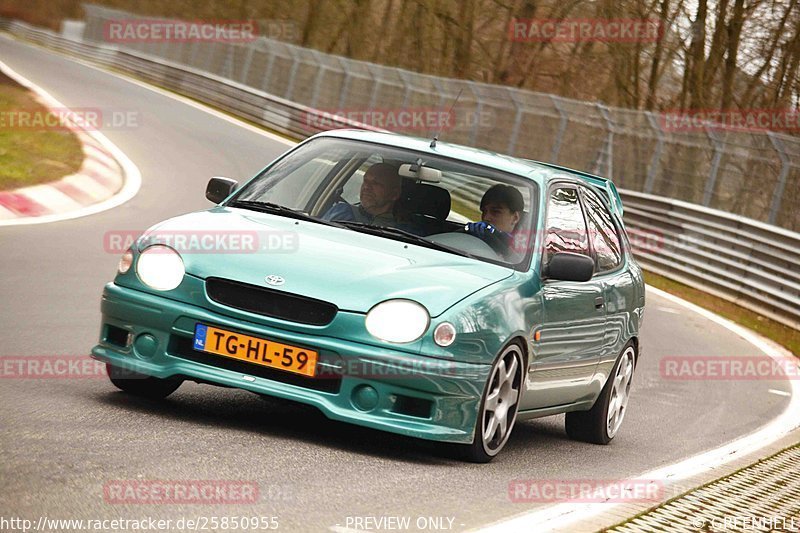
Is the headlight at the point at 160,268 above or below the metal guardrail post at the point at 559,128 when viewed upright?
above

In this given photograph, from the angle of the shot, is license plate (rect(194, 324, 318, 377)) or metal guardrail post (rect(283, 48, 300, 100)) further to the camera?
metal guardrail post (rect(283, 48, 300, 100))

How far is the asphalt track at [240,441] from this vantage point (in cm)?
487

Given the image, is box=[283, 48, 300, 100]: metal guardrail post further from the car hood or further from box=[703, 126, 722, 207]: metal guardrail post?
the car hood

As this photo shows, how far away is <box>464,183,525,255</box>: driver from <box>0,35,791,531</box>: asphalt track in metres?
1.12

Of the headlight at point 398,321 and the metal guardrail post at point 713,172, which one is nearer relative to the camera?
the headlight at point 398,321

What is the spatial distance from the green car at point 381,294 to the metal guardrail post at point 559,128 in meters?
19.2

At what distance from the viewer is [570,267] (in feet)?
22.9

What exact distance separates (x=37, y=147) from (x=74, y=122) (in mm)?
6595

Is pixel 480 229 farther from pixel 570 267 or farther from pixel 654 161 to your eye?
pixel 654 161

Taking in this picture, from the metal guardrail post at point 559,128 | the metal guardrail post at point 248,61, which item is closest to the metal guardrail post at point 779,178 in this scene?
the metal guardrail post at point 559,128

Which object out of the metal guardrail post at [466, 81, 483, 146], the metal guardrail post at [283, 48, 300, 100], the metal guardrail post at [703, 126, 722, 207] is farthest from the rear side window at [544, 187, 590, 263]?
the metal guardrail post at [283, 48, 300, 100]

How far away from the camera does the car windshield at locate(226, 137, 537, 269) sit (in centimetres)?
716

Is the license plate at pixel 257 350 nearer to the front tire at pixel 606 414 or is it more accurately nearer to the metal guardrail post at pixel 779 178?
the front tire at pixel 606 414

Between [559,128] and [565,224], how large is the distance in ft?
64.6
